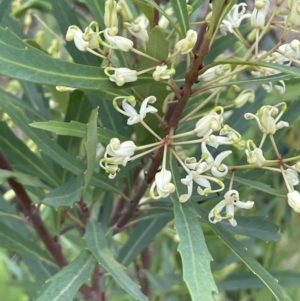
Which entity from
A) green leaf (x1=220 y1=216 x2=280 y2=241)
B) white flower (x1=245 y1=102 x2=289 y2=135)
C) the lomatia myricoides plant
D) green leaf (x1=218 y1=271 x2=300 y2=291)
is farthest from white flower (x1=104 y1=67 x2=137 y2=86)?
green leaf (x1=218 y1=271 x2=300 y2=291)

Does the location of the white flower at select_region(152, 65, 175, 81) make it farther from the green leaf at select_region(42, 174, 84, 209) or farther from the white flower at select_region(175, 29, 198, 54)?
the green leaf at select_region(42, 174, 84, 209)

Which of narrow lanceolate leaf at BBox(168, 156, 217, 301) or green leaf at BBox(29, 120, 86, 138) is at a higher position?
green leaf at BBox(29, 120, 86, 138)

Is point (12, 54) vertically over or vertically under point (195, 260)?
over

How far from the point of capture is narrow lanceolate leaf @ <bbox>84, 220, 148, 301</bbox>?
0.42 m

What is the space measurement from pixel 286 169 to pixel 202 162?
0.08 metres

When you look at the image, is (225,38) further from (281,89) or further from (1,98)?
(1,98)

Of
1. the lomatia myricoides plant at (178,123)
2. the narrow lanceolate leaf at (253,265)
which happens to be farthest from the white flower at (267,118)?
the narrow lanceolate leaf at (253,265)

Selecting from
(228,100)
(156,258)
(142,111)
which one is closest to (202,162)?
(142,111)

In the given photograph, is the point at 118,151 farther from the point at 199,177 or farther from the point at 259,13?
the point at 259,13

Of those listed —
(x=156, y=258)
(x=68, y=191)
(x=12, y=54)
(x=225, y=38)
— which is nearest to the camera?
(x=12, y=54)

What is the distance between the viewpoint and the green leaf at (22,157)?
1.64 feet

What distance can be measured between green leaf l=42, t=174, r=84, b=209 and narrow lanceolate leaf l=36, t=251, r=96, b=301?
0.18ft

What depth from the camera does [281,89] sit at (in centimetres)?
51

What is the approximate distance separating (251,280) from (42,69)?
45 cm
